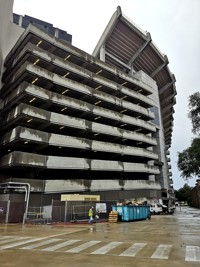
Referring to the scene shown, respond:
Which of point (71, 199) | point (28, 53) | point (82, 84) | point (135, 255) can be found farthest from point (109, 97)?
point (135, 255)

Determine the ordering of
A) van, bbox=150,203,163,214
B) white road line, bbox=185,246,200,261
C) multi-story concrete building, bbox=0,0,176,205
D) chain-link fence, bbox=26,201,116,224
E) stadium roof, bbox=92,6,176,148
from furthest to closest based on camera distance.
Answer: stadium roof, bbox=92,6,176,148
van, bbox=150,203,163,214
multi-story concrete building, bbox=0,0,176,205
chain-link fence, bbox=26,201,116,224
white road line, bbox=185,246,200,261

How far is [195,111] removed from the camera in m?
35.7

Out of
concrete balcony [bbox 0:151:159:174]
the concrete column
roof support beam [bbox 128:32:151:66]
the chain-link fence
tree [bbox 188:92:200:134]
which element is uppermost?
roof support beam [bbox 128:32:151:66]

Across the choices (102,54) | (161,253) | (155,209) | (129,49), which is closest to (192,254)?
(161,253)

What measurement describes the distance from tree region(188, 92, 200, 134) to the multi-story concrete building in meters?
13.0

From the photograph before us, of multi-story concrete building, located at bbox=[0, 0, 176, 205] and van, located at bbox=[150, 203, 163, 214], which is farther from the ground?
multi-story concrete building, located at bbox=[0, 0, 176, 205]

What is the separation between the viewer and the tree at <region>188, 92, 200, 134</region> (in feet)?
116

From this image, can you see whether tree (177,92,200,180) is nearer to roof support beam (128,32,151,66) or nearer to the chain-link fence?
the chain-link fence

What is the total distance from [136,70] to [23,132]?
142 feet

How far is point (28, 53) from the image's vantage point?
116ft

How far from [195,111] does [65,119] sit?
1985 centimetres

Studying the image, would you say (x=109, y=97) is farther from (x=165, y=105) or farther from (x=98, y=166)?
(x=165, y=105)

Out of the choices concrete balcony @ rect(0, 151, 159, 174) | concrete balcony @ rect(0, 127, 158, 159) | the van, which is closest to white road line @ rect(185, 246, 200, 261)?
concrete balcony @ rect(0, 151, 159, 174)

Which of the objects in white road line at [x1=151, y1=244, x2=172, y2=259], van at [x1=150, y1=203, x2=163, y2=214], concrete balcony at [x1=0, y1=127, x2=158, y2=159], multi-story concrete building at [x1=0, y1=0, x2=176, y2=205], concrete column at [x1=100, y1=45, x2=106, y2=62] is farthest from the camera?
concrete column at [x1=100, y1=45, x2=106, y2=62]
